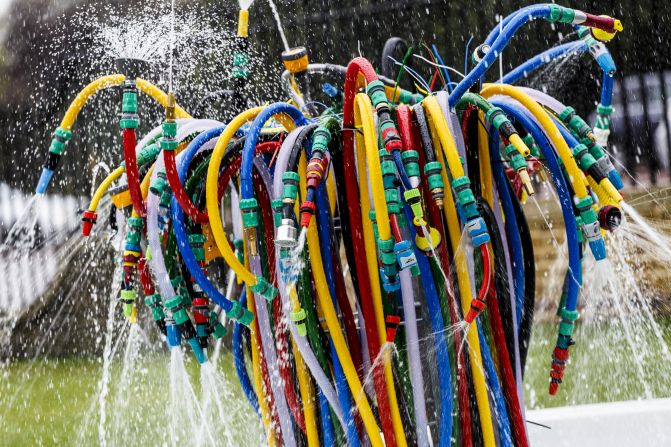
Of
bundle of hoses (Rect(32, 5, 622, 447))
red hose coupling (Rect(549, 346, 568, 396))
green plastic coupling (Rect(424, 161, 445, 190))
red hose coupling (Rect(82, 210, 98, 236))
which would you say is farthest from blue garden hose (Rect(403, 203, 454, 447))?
red hose coupling (Rect(82, 210, 98, 236))

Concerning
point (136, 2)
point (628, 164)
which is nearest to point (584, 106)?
point (628, 164)

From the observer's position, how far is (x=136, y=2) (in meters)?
3.44

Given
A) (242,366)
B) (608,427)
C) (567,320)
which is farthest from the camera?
(608,427)

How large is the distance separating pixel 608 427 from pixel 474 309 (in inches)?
38.0

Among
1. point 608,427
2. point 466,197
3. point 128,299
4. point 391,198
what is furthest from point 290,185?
point 608,427

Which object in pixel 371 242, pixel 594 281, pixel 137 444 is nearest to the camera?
pixel 371 242

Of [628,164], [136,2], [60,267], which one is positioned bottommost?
[60,267]

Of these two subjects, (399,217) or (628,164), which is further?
(628,164)

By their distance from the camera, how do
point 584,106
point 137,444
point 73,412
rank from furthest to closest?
point 584,106
point 73,412
point 137,444

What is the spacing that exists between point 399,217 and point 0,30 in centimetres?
505

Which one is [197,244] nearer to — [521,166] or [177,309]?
[177,309]

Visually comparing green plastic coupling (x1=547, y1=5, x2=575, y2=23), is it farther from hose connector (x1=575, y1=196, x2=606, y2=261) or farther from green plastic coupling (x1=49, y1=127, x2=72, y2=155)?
green plastic coupling (x1=49, y1=127, x2=72, y2=155)

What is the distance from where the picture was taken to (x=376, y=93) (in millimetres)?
1160

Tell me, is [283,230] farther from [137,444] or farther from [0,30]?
[0,30]
